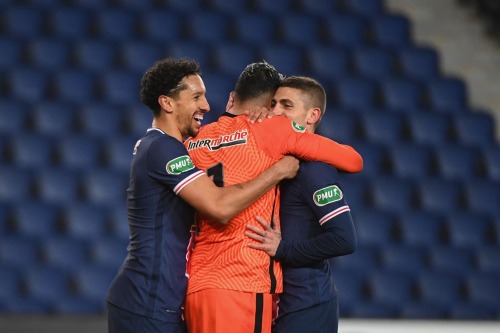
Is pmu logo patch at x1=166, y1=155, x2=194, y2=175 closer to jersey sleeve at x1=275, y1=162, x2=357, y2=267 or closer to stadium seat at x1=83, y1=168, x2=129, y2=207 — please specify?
jersey sleeve at x1=275, y1=162, x2=357, y2=267

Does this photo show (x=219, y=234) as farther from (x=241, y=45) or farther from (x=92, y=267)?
(x=241, y=45)

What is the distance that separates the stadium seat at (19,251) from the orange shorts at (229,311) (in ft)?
8.50

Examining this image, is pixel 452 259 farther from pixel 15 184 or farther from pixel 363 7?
pixel 15 184

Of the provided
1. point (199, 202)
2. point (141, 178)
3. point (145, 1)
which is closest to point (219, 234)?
point (199, 202)

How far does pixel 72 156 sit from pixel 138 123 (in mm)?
430

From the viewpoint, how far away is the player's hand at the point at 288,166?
241 cm

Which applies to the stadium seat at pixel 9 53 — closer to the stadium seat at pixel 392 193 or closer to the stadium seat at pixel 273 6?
the stadium seat at pixel 273 6

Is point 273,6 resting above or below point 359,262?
above

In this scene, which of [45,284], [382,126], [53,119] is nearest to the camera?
[45,284]

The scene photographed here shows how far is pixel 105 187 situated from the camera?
489 centimetres

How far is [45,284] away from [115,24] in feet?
5.76

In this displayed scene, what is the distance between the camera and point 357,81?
532 centimetres

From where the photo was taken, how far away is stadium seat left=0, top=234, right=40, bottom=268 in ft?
15.5

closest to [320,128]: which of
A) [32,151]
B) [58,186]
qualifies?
[58,186]
